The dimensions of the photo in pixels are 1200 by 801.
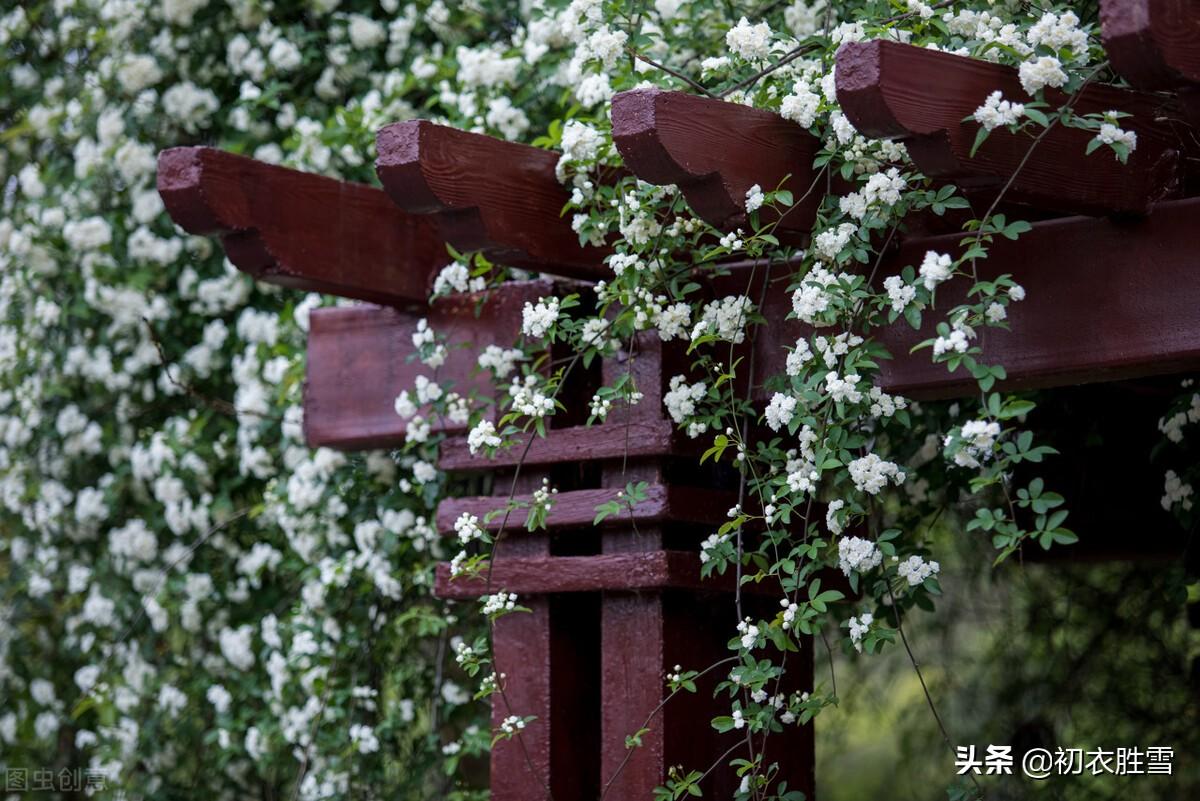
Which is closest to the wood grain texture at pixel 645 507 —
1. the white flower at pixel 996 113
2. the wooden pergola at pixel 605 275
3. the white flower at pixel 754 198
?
the wooden pergola at pixel 605 275

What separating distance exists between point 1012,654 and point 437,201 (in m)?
2.32

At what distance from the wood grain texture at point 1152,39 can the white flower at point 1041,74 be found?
0.13 meters

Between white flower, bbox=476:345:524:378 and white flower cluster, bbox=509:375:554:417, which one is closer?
white flower cluster, bbox=509:375:554:417

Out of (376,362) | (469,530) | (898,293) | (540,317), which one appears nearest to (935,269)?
(898,293)

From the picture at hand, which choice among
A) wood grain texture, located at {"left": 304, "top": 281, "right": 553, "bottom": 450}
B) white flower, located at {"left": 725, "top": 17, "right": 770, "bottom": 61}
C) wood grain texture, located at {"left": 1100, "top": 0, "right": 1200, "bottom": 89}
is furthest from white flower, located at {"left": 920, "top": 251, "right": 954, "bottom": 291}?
wood grain texture, located at {"left": 304, "top": 281, "right": 553, "bottom": 450}

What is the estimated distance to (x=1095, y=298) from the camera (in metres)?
1.90

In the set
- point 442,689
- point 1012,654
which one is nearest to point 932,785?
point 1012,654

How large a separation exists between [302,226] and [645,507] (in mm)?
696

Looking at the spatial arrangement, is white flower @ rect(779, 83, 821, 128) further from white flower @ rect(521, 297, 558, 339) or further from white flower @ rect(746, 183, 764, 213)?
white flower @ rect(521, 297, 558, 339)

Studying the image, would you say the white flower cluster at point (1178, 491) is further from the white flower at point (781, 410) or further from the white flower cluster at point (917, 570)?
the white flower at point (781, 410)

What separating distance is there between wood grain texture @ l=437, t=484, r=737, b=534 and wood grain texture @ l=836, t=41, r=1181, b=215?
624 millimetres

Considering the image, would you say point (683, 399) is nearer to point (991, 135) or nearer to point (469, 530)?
point (469, 530)

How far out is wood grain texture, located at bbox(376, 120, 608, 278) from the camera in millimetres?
1934

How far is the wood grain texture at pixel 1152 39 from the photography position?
1.45 meters
